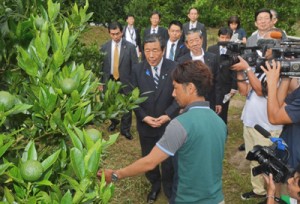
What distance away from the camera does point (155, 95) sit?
15.8ft

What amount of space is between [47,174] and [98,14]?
1714 cm

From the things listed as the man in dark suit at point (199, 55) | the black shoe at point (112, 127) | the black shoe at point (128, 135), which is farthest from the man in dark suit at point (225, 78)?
the black shoe at point (112, 127)

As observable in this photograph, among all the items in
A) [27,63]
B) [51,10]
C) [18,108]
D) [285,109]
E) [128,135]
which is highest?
[51,10]

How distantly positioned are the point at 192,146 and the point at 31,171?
1855 millimetres

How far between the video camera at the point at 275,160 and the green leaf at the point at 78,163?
7.88 ft

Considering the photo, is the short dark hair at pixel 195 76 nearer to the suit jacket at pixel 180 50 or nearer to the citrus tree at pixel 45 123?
the citrus tree at pixel 45 123

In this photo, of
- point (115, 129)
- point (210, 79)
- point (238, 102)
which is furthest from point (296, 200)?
point (238, 102)

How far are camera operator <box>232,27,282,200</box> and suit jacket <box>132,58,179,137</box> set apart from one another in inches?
30.7

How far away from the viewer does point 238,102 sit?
371 inches

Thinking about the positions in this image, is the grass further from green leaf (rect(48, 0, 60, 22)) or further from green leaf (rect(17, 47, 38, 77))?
green leaf (rect(17, 47, 38, 77))

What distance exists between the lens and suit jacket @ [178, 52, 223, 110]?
18.6 ft

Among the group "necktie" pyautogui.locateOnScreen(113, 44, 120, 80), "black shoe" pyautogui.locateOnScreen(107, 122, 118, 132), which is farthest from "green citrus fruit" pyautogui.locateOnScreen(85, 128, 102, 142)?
"black shoe" pyautogui.locateOnScreen(107, 122, 118, 132)

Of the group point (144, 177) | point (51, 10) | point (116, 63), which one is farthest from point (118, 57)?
point (51, 10)

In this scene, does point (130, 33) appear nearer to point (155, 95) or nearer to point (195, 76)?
point (155, 95)
